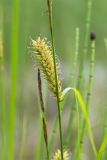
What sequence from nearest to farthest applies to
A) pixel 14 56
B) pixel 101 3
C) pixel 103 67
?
pixel 14 56 < pixel 101 3 < pixel 103 67

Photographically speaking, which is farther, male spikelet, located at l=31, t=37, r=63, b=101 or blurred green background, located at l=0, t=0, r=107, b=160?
blurred green background, located at l=0, t=0, r=107, b=160

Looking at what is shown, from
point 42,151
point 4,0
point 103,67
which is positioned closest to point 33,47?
point 42,151

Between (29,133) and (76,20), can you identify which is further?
(76,20)

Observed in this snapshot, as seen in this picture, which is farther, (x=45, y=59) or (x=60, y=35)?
(x=60, y=35)

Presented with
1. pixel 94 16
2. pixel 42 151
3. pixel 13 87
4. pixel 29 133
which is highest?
pixel 94 16

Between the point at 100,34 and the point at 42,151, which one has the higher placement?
the point at 100,34

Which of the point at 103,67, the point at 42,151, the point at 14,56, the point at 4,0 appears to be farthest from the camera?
the point at 103,67

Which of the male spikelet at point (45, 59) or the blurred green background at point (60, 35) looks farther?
the blurred green background at point (60, 35)

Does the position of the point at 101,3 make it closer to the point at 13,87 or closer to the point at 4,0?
the point at 4,0
